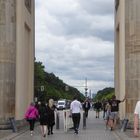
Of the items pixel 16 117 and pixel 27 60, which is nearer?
pixel 16 117

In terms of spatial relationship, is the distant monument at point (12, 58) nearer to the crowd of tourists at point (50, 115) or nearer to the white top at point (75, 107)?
the crowd of tourists at point (50, 115)

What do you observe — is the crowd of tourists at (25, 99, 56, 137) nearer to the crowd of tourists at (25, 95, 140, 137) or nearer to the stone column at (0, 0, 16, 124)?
the crowd of tourists at (25, 95, 140, 137)

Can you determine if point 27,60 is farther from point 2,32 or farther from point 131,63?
point 131,63

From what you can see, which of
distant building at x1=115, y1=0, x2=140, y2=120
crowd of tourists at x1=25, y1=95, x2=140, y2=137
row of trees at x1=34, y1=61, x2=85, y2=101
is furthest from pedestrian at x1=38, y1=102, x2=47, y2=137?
row of trees at x1=34, y1=61, x2=85, y2=101

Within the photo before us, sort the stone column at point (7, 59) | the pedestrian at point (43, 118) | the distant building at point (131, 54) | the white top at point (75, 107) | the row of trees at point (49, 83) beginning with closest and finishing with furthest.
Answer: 1. the pedestrian at point (43, 118)
2. the white top at point (75, 107)
3. the distant building at point (131, 54)
4. the stone column at point (7, 59)
5. the row of trees at point (49, 83)

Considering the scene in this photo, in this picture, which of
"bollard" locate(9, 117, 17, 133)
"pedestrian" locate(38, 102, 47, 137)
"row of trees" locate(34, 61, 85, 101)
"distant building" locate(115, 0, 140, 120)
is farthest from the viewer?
"row of trees" locate(34, 61, 85, 101)

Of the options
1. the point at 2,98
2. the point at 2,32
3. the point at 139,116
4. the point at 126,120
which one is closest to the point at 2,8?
the point at 2,32

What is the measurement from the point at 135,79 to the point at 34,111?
586 cm

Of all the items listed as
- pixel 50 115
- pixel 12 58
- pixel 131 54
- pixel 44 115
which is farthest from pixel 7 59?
pixel 131 54

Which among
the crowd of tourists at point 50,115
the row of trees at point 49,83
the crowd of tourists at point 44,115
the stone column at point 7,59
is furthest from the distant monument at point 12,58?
the row of trees at point 49,83

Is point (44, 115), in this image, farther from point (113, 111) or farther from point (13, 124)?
point (113, 111)

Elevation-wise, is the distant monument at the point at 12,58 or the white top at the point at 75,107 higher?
the distant monument at the point at 12,58

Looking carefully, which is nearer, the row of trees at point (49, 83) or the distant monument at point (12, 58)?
the distant monument at point (12, 58)

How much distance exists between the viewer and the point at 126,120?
3020 cm
